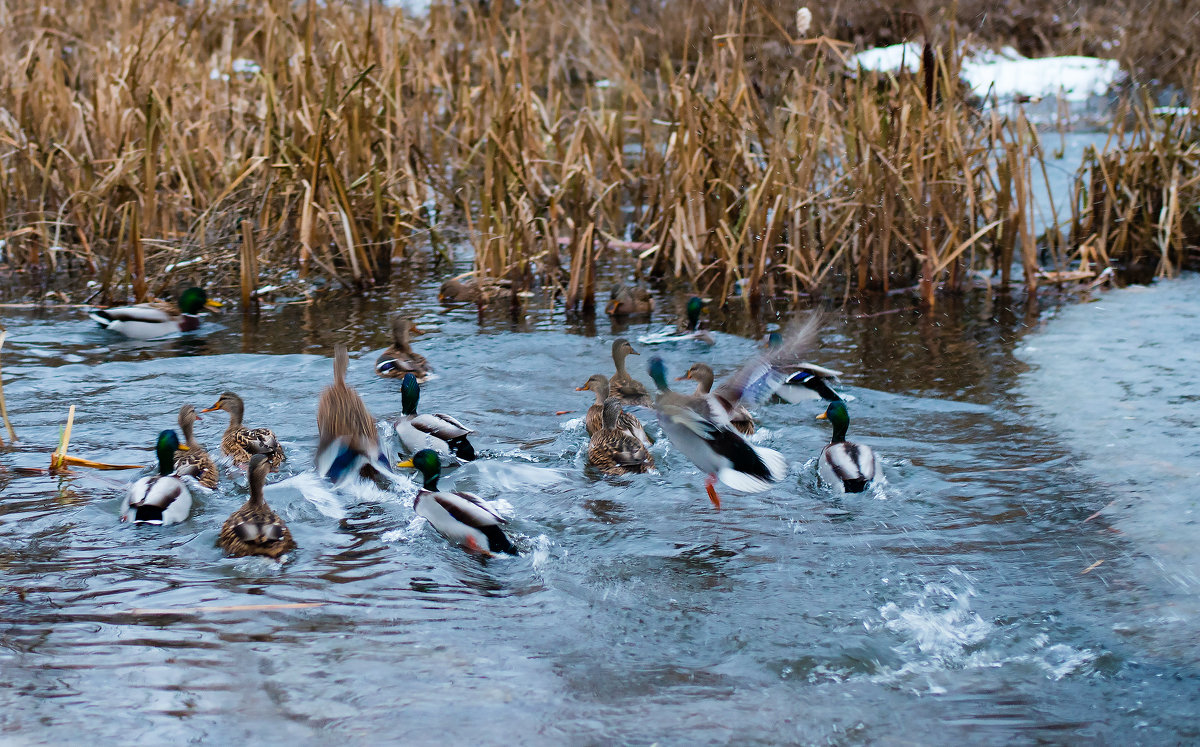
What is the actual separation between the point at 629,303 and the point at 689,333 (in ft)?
2.62

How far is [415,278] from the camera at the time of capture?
9.66m

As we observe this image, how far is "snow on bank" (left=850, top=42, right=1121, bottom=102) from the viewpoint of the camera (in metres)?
15.8

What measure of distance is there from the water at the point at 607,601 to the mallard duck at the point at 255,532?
0.06 m

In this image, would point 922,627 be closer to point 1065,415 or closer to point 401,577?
point 401,577

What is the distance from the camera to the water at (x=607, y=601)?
327 cm

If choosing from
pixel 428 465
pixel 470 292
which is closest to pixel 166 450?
pixel 428 465

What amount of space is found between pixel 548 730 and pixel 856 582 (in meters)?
1.47

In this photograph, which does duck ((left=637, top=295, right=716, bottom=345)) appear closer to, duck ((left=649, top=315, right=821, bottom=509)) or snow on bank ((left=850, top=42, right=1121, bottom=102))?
duck ((left=649, top=315, right=821, bottom=509))

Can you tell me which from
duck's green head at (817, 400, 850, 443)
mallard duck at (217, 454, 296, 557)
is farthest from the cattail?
mallard duck at (217, 454, 296, 557)

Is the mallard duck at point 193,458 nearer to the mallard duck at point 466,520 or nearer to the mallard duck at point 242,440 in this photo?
the mallard duck at point 242,440

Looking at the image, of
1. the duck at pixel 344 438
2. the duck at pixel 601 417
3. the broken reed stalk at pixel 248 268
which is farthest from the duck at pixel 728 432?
the broken reed stalk at pixel 248 268

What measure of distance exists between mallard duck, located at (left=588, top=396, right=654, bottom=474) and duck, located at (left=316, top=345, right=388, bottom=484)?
1.07m

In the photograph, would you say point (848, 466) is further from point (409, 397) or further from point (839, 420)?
point (409, 397)

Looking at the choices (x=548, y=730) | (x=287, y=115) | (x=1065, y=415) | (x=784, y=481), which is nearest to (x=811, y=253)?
(x=1065, y=415)
